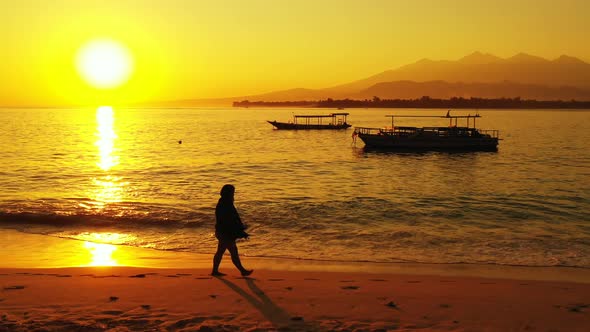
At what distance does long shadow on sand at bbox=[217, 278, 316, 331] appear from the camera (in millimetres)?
7387

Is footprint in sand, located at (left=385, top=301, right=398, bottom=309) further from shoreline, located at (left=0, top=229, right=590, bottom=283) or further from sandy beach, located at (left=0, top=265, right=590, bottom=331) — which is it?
shoreline, located at (left=0, top=229, right=590, bottom=283)

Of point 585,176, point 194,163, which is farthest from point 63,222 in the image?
point 585,176

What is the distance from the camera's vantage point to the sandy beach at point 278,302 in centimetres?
743

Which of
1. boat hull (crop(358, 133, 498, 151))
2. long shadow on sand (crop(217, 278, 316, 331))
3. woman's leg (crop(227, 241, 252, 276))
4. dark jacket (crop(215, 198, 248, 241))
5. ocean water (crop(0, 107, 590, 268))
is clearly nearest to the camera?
long shadow on sand (crop(217, 278, 316, 331))

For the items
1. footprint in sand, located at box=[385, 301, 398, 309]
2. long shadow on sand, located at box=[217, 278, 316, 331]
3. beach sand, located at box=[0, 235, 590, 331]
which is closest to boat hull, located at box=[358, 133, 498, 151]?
beach sand, located at box=[0, 235, 590, 331]

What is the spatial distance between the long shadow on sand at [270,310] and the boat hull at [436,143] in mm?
50189

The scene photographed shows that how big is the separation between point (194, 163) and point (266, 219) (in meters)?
27.8

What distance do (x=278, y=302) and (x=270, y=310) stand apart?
42 centimetres

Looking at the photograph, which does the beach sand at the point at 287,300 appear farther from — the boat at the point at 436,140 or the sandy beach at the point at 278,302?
the boat at the point at 436,140

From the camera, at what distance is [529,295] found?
9.25m

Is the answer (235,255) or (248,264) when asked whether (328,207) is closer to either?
(248,264)

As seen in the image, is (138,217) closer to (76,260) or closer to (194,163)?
(76,260)

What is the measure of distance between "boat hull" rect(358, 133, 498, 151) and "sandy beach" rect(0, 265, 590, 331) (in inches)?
1886

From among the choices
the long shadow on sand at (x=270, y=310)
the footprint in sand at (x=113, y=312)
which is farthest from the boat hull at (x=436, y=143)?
the footprint in sand at (x=113, y=312)
